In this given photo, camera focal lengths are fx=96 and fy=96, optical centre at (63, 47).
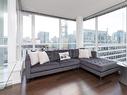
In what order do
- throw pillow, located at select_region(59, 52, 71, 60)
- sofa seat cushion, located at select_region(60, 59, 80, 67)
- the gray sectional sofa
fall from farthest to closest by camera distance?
throw pillow, located at select_region(59, 52, 71, 60)
sofa seat cushion, located at select_region(60, 59, 80, 67)
the gray sectional sofa

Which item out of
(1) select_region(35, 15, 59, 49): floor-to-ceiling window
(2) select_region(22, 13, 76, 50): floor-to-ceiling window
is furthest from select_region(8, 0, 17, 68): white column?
(1) select_region(35, 15, 59, 49): floor-to-ceiling window

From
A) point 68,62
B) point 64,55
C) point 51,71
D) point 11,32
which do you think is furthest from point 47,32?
point 11,32

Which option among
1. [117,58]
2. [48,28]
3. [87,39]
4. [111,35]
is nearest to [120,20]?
[111,35]

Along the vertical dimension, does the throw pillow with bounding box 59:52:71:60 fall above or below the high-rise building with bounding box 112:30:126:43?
below

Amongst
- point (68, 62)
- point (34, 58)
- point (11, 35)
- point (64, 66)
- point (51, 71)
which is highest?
point (11, 35)

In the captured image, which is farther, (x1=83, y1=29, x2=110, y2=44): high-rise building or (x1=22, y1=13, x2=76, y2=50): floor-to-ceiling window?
(x1=22, y1=13, x2=76, y2=50): floor-to-ceiling window

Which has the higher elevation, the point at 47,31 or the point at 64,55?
the point at 47,31

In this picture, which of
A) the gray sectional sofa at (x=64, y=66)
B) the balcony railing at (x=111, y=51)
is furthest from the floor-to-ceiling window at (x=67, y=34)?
the gray sectional sofa at (x=64, y=66)

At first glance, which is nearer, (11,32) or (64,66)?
(11,32)

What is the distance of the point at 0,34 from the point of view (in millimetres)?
2320

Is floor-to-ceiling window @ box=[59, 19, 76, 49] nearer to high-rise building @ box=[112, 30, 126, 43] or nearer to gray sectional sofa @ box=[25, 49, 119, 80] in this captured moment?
gray sectional sofa @ box=[25, 49, 119, 80]

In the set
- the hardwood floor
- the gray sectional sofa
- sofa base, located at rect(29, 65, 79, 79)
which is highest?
the gray sectional sofa

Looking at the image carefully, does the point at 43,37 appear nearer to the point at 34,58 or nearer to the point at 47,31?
the point at 47,31

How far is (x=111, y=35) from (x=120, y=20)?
27.4 inches
